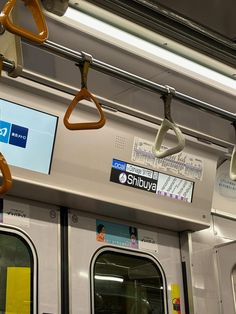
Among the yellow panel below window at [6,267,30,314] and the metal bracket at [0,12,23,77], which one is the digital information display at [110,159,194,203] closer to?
the yellow panel below window at [6,267,30,314]

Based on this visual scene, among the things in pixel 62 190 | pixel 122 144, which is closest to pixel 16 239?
pixel 62 190

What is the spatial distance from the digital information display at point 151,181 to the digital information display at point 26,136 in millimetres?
461

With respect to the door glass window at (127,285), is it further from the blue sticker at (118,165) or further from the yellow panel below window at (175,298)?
the blue sticker at (118,165)

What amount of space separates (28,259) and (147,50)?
1.26 m

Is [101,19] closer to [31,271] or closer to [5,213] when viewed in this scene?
[5,213]

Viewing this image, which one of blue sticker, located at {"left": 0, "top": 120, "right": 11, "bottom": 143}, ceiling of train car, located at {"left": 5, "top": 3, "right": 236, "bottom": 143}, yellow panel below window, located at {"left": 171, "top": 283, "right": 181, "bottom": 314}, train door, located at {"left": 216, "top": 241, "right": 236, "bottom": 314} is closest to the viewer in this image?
ceiling of train car, located at {"left": 5, "top": 3, "right": 236, "bottom": 143}

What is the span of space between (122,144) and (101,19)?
1.00 meters

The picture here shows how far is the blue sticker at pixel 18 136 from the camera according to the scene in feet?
9.21

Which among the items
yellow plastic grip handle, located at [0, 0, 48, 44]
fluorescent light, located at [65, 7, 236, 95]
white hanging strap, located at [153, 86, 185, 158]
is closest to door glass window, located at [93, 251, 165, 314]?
fluorescent light, located at [65, 7, 236, 95]

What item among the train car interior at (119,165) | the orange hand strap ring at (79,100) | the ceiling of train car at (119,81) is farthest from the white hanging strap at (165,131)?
the ceiling of train car at (119,81)

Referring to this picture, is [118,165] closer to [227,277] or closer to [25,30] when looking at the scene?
[227,277]

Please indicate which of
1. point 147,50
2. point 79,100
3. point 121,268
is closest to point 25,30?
point 79,100

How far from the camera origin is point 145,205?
3375 millimetres

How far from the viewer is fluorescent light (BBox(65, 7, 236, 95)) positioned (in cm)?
246
